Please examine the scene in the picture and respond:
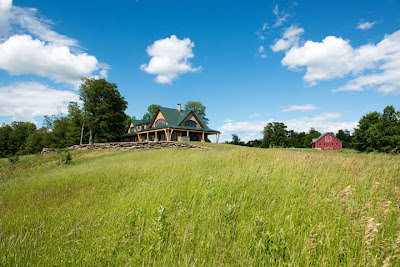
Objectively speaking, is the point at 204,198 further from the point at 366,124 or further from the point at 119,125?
the point at 366,124

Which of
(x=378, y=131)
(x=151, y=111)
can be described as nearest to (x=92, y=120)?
(x=151, y=111)

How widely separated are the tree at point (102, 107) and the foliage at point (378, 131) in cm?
5104

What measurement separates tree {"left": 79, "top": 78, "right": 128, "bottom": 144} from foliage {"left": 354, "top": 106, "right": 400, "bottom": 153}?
167ft

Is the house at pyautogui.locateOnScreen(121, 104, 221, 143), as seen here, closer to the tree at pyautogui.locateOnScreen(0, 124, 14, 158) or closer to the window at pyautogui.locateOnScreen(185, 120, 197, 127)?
the window at pyautogui.locateOnScreen(185, 120, 197, 127)

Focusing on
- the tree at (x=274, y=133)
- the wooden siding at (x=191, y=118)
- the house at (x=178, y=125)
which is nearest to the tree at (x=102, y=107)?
the house at (x=178, y=125)

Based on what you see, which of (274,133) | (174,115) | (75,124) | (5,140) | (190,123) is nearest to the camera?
(190,123)

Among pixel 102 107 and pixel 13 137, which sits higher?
pixel 102 107

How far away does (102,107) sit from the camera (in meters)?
42.3

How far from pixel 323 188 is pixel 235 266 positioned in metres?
2.50

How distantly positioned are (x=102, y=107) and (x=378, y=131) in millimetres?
55161

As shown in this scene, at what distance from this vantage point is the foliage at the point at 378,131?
40.0 metres

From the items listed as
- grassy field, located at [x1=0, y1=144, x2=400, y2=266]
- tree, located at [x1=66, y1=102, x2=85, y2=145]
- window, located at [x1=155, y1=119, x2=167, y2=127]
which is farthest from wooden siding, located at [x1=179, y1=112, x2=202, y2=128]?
grassy field, located at [x1=0, y1=144, x2=400, y2=266]

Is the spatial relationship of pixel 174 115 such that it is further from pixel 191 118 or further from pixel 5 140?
pixel 5 140

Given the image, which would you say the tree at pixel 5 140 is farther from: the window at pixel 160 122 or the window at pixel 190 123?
the window at pixel 190 123
